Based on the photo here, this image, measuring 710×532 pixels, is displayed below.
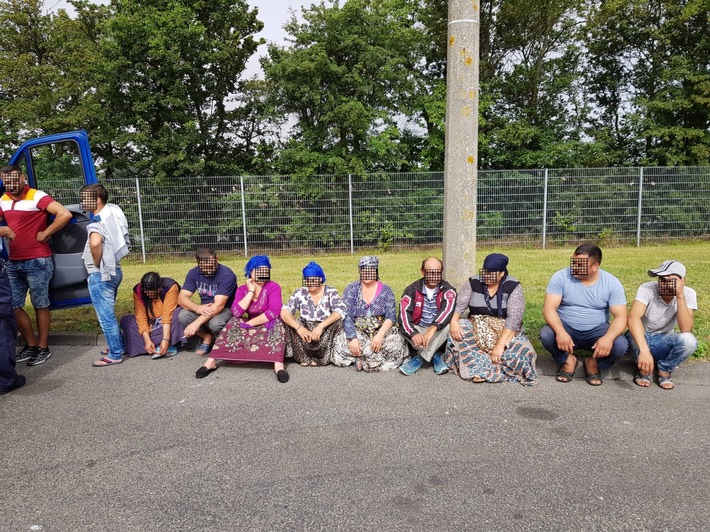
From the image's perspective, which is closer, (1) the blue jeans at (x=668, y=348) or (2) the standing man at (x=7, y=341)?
(1) the blue jeans at (x=668, y=348)

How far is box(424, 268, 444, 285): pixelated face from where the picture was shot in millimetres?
4852

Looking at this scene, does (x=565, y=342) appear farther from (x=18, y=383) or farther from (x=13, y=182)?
(x=13, y=182)

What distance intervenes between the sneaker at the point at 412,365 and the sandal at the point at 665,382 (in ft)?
6.75

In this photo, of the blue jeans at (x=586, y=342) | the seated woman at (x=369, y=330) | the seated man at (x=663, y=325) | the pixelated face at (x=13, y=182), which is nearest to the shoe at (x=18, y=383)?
the pixelated face at (x=13, y=182)

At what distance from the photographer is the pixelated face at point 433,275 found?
4.85 metres

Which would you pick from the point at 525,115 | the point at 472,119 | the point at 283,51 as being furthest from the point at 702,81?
the point at 472,119

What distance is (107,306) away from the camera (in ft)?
16.8

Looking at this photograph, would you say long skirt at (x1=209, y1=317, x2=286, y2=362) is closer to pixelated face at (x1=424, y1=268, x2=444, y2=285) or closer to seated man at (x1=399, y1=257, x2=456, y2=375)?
seated man at (x1=399, y1=257, x2=456, y2=375)

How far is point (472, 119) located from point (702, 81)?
15708 mm

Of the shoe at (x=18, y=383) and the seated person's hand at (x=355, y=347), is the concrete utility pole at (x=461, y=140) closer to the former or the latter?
the seated person's hand at (x=355, y=347)

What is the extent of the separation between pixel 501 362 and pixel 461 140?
2.25 metres

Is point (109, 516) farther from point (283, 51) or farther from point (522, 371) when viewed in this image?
point (283, 51)

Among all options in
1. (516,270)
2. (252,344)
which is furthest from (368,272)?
(516,270)

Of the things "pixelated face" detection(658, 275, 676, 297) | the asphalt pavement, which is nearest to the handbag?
the asphalt pavement
